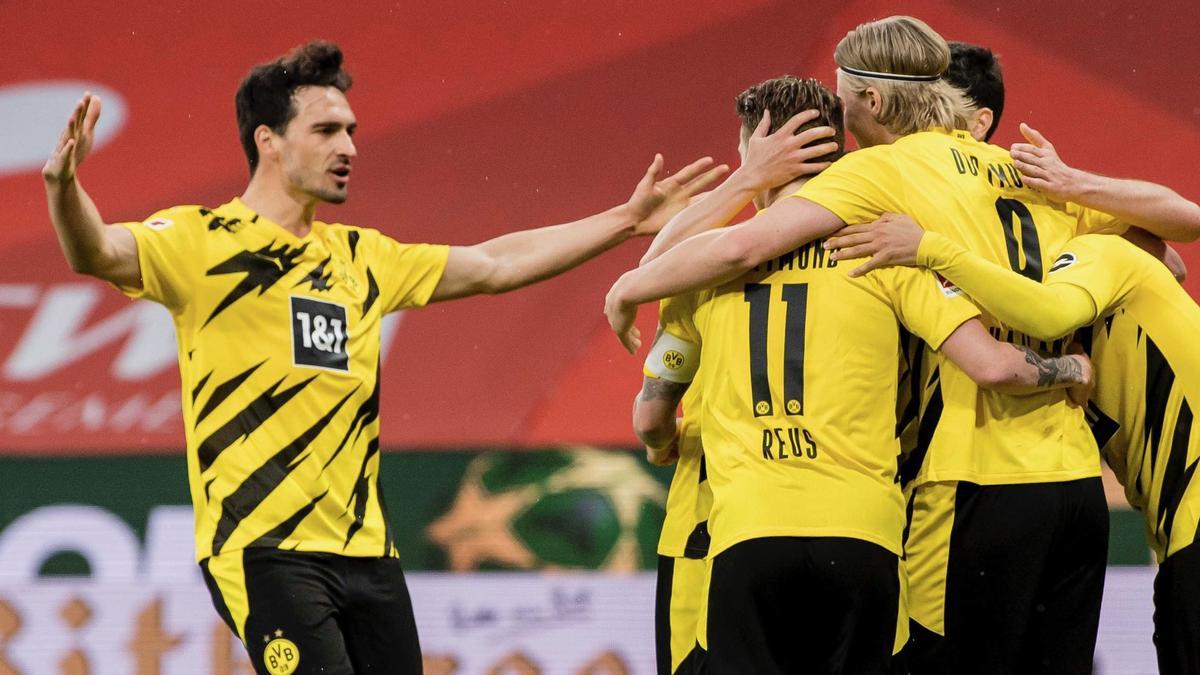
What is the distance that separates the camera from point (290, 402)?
4180 millimetres

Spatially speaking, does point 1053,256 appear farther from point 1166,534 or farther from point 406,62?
point 406,62

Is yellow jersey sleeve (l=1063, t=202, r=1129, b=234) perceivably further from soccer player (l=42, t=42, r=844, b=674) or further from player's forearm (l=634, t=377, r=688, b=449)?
soccer player (l=42, t=42, r=844, b=674)

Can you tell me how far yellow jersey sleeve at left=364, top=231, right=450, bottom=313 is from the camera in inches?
181

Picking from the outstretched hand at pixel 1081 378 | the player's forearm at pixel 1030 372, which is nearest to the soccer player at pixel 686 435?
the player's forearm at pixel 1030 372

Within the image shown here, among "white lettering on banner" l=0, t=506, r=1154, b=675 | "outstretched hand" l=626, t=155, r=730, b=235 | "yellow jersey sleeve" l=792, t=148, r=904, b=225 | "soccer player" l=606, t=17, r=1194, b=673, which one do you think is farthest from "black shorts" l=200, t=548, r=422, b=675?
"white lettering on banner" l=0, t=506, r=1154, b=675

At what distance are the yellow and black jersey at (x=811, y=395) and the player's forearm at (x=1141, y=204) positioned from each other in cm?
53

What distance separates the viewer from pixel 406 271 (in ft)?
15.3

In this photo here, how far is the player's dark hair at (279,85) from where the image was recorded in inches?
179

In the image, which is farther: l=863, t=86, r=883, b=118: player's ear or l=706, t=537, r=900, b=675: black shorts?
l=863, t=86, r=883, b=118: player's ear

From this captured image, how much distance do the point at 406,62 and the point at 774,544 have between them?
5527 mm

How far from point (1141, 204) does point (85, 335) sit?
560 centimetres

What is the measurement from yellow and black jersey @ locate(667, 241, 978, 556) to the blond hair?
520 millimetres

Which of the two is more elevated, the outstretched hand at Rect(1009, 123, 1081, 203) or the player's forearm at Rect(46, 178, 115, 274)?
the outstretched hand at Rect(1009, 123, 1081, 203)

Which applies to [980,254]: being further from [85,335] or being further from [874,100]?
[85,335]
